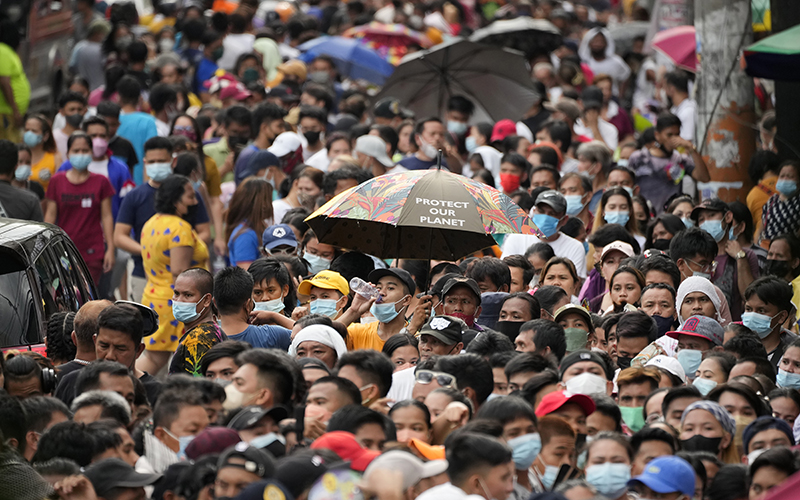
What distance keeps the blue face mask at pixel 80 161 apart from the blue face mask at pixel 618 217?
4.93 metres

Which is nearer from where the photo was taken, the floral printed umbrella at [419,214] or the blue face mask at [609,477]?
the blue face mask at [609,477]

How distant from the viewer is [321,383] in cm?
650

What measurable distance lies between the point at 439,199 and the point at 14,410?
336 cm

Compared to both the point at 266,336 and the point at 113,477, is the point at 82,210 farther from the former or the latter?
the point at 113,477

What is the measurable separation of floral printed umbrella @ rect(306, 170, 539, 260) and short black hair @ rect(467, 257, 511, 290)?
14 centimetres

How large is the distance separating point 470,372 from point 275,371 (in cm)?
118

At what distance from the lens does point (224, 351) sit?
7066mm

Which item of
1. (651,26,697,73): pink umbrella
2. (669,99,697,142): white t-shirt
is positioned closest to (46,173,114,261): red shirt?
(669,99,697,142): white t-shirt

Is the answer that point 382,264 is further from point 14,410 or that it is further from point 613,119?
point 613,119

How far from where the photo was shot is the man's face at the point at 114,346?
23.7 feet

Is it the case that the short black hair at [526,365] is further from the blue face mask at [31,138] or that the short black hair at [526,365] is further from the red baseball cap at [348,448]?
the blue face mask at [31,138]

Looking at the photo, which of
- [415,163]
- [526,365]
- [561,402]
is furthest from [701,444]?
[415,163]

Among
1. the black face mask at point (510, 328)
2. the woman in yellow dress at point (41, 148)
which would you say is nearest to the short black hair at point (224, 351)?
the black face mask at point (510, 328)

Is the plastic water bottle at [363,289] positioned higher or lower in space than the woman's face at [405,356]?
higher
